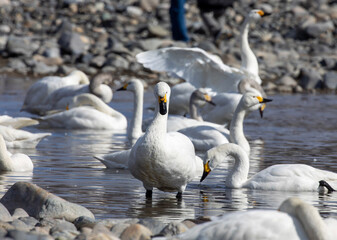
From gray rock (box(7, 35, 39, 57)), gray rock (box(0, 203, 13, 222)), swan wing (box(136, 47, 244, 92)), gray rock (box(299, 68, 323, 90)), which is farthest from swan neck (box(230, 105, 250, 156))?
gray rock (box(7, 35, 39, 57))

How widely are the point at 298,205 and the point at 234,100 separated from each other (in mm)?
8562

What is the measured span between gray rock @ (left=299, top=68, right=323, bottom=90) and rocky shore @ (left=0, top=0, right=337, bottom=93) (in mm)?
25

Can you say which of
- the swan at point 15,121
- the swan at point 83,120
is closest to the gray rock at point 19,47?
the swan at point 83,120

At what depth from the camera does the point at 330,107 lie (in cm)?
1691

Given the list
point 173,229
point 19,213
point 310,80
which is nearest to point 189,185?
point 19,213

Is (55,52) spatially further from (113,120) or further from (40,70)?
(113,120)

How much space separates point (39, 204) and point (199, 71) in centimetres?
787

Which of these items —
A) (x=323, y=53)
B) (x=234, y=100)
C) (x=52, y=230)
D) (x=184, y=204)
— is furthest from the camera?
(x=323, y=53)

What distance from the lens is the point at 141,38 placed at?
25.9m

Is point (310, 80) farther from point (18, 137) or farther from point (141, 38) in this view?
point (18, 137)

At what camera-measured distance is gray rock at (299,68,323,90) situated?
20.7 metres

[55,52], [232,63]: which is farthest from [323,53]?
[55,52]

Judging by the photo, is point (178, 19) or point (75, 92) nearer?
point (75, 92)

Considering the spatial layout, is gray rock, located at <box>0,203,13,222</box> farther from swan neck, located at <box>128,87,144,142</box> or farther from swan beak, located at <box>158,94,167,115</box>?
swan neck, located at <box>128,87,144,142</box>
